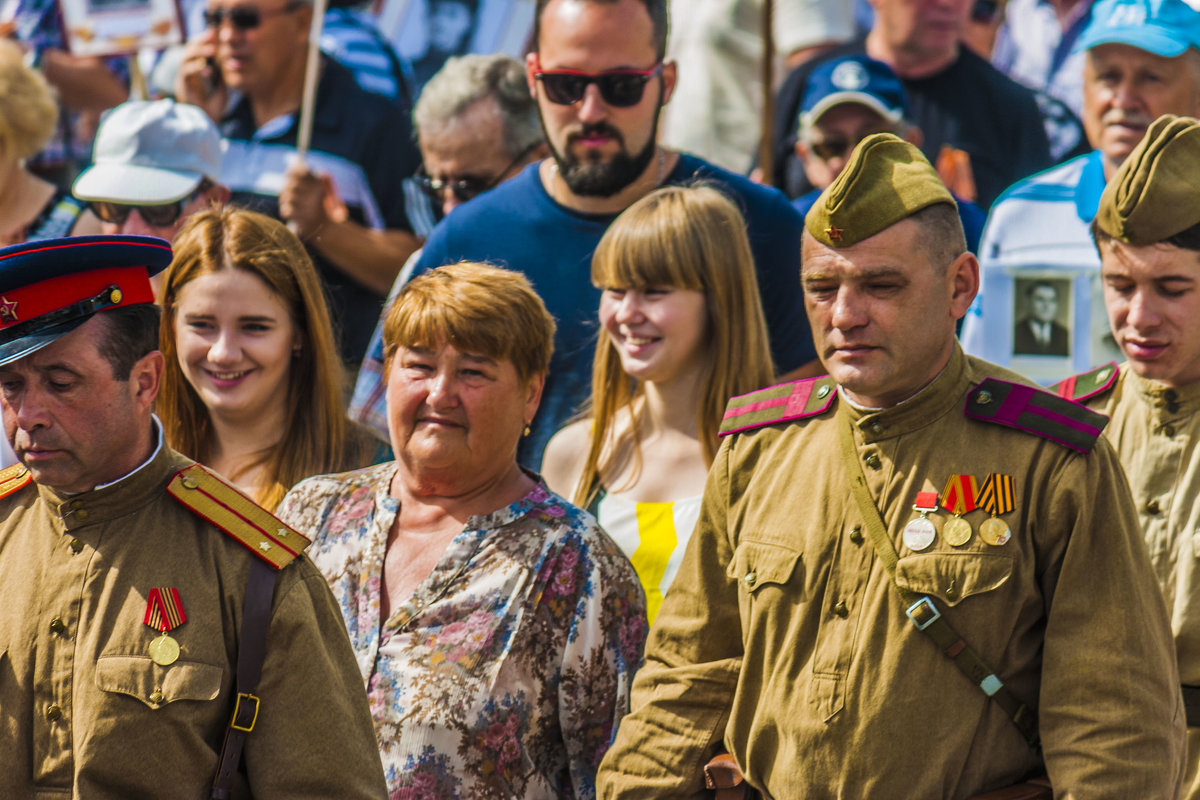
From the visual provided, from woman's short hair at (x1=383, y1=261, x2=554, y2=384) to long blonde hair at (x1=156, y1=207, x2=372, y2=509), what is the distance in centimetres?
71

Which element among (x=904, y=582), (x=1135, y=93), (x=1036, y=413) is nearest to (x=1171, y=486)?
(x=1036, y=413)

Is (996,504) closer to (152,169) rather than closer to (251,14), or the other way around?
(152,169)

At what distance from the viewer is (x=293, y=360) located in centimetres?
481

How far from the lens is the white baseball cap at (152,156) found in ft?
20.2

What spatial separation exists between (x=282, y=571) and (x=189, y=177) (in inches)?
137

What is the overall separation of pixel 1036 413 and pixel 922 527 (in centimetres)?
33

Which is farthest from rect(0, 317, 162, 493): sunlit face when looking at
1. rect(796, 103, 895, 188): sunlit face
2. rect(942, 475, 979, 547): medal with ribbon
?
rect(796, 103, 895, 188): sunlit face

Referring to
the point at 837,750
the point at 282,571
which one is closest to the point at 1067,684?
the point at 837,750

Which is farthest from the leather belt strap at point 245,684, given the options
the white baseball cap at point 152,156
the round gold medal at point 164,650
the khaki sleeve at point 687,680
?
the white baseball cap at point 152,156

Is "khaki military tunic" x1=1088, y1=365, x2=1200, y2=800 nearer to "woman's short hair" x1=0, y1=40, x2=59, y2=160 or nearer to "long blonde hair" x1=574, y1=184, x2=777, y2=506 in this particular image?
"long blonde hair" x1=574, y1=184, x2=777, y2=506

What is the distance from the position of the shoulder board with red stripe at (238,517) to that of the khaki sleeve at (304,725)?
74 millimetres

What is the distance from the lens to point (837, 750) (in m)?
3.08

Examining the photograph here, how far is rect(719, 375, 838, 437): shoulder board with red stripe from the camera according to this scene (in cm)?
345

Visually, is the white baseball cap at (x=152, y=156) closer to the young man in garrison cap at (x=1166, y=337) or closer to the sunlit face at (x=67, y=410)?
the sunlit face at (x=67, y=410)
